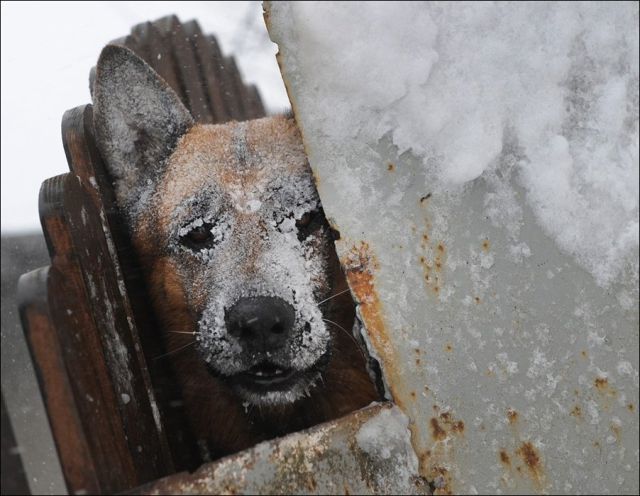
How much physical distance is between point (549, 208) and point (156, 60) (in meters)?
3.88

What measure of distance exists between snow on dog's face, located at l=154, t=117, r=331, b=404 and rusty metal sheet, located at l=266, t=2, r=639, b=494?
70 cm

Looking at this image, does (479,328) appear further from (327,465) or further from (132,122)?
(132,122)

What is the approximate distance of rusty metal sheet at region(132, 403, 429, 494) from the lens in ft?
4.55

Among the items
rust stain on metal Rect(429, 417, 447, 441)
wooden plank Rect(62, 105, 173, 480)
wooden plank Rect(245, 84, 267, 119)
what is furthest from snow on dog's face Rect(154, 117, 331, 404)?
wooden plank Rect(245, 84, 267, 119)

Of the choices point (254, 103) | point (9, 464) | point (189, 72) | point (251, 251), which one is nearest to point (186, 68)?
point (189, 72)

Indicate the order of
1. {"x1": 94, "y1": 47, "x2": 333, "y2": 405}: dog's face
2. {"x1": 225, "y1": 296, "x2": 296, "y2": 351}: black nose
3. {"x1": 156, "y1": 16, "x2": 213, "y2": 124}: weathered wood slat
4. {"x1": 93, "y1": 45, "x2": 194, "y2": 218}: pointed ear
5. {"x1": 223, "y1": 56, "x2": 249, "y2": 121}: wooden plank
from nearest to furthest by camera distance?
{"x1": 225, "y1": 296, "x2": 296, "y2": 351}: black nose
{"x1": 94, "y1": 47, "x2": 333, "y2": 405}: dog's face
{"x1": 93, "y1": 45, "x2": 194, "y2": 218}: pointed ear
{"x1": 156, "y1": 16, "x2": 213, "y2": 124}: weathered wood slat
{"x1": 223, "y1": 56, "x2": 249, "y2": 121}: wooden plank

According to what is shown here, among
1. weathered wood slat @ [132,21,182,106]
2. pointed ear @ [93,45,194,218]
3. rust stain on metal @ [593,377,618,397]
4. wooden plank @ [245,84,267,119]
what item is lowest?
rust stain on metal @ [593,377,618,397]

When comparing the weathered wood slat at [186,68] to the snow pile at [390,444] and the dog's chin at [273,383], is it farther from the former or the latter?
the snow pile at [390,444]

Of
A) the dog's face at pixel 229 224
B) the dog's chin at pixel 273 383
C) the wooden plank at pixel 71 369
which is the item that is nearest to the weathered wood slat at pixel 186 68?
the dog's face at pixel 229 224

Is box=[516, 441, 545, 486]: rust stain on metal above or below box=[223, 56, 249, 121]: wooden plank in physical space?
below

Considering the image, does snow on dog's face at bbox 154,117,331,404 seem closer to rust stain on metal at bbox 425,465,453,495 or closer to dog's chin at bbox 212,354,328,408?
dog's chin at bbox 212,354,328,408

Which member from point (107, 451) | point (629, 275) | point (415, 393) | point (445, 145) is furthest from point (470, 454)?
point (107, 451)

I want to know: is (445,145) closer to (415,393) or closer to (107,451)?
(415,393)

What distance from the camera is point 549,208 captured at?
1.51m
